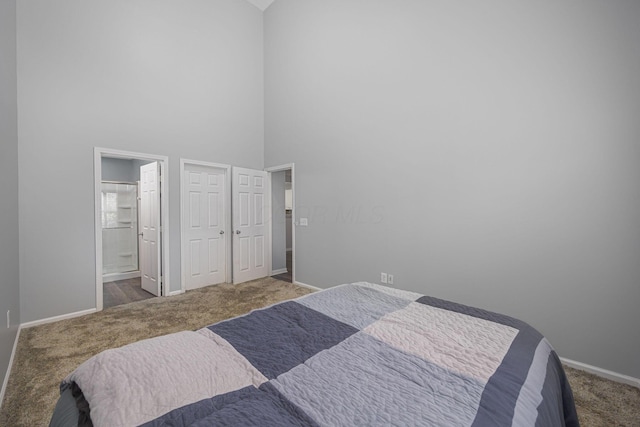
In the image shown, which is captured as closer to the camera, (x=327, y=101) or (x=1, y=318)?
(x=1, y=318)

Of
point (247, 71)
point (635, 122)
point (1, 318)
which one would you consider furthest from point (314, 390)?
point (247, 71)

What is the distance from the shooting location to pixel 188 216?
4039 millimetres

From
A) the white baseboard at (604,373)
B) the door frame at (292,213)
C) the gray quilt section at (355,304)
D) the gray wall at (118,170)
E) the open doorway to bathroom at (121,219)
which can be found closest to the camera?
the gray quilt section at (355,304)

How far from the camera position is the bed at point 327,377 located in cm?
77

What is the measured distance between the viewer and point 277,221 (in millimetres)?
5180

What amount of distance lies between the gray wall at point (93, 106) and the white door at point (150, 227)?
202 millimetres

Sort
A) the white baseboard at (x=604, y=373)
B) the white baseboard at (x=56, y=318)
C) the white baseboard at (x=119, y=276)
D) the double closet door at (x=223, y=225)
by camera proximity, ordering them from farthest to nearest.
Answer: the white baseboard at (x=119, y=276) < the double closet door at (x=223, y=225) < the white baseboard at (x=56, y=318) < the white baseboard at (x=604, y=373)

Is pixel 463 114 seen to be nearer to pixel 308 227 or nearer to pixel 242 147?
pixel 308 227

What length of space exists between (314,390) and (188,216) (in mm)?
3748

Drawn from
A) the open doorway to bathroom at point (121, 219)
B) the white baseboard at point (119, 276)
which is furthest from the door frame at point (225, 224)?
the white baseboard at point (119, 276)

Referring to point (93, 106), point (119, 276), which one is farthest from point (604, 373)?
point (119, 276)

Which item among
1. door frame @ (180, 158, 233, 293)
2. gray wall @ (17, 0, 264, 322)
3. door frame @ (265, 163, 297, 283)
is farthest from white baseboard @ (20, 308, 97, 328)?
door frame @ (265, 163, 297, 283)

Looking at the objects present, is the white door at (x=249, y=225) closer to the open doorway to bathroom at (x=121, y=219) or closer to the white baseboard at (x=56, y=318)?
the white baseboard at (x=56, y=318)

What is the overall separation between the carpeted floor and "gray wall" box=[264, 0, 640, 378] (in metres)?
0.43
